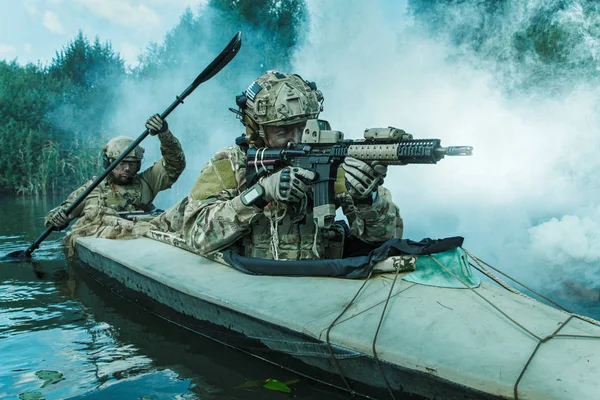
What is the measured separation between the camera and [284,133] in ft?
15.5

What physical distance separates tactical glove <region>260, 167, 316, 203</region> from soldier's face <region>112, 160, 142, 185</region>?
170 inches

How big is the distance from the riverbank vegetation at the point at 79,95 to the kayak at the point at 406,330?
52.2ft

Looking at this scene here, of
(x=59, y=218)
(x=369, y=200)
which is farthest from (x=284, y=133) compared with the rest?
(x=59, y=218)

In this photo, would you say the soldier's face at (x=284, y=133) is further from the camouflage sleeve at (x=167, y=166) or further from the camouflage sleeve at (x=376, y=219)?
the camouflage sleeve at (x=167, y=166)

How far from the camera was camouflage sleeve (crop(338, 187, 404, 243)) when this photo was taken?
14.0 ft

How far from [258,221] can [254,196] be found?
1.68ft

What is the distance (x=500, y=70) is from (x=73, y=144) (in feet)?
60.8

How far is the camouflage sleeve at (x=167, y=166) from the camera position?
7816mm

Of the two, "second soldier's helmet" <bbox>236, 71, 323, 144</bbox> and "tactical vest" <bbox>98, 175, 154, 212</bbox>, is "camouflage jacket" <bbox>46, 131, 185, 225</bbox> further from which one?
"second soldier's helmet" <bbox>236, 71, 323, 144</bbox>

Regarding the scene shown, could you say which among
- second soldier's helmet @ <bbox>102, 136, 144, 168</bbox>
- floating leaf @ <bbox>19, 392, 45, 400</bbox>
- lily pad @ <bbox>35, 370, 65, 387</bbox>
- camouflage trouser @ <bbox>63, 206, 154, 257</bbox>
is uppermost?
second soldier's helmet @ <bbox>102, 136, 144, 168</bbox>

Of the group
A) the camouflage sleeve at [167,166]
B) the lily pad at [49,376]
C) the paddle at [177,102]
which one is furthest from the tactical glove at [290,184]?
the camouflage sleeve at [167,166]

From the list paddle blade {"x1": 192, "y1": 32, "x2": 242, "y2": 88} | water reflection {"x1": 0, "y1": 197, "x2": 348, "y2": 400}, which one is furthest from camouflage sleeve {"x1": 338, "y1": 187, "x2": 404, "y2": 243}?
paddle blade {"x1": 192, "y1": 32, "x2": 242, "y2": 88}

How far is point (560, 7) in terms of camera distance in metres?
10.4

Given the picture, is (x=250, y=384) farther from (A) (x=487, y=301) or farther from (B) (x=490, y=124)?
(B) (x=490, y=124)
